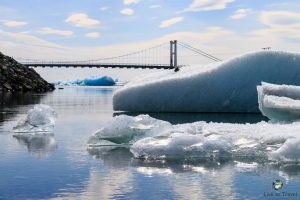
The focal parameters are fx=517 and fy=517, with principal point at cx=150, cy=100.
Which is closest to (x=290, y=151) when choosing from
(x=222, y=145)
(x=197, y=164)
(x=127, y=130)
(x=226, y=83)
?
(x=222, y=145)

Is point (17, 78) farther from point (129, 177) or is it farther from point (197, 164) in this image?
point (129, 177)

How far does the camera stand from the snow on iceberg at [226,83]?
57.2 feet

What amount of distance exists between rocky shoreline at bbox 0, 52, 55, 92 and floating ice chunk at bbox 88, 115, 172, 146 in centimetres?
5533

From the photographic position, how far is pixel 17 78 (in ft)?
214

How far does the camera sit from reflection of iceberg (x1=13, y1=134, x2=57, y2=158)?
312 inches

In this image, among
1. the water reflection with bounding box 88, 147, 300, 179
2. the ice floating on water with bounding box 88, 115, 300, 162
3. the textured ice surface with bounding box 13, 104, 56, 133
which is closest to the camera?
the water reflection with bounding box 88, 147, 300, 179

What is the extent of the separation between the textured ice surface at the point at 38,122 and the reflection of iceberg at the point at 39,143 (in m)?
0.72

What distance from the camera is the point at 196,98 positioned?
1773 cm

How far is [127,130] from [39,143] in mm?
1672

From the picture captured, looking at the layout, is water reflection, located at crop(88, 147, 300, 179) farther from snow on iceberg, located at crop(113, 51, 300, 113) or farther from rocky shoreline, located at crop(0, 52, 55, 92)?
rocky shoreline, located at crop(0, 52, 55, 92)

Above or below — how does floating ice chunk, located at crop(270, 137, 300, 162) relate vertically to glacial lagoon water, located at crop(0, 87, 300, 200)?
above

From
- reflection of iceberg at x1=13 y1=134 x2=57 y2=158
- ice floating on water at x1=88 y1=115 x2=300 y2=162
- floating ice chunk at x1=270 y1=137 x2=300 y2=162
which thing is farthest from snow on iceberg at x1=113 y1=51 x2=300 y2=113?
floating ice chunk at x1=270 y1=137 x2=300 y2=162

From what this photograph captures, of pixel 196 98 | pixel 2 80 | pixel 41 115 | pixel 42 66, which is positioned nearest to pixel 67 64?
pixel 42 66

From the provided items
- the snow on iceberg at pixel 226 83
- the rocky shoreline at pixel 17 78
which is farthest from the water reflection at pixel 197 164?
the rocky shoreline at pixel 17 78
